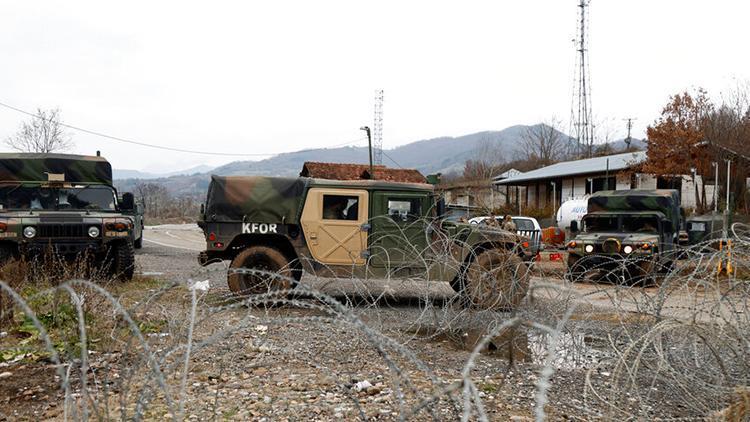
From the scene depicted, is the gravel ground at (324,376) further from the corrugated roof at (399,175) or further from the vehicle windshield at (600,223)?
the corrugated roof at (399,175)

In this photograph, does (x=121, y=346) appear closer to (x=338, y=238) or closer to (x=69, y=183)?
(x=338, y=238)

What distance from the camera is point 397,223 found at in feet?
25.8

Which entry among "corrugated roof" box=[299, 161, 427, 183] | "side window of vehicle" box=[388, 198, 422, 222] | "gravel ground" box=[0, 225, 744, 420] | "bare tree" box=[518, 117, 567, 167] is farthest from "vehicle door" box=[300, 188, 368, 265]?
"bare tree" box=[518, 117, 567, 167]

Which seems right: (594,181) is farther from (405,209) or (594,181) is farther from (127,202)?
(127,202)

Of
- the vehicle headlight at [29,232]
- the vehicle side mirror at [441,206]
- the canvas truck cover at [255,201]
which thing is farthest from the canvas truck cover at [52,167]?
the vehicle side mirror at [441,206]

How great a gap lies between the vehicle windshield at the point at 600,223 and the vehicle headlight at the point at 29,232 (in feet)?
34.4

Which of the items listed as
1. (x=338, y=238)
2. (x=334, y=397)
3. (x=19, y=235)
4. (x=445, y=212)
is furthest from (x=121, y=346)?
(x=445, y=212)

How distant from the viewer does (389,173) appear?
2567 centimetres

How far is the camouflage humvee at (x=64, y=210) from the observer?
8.57m

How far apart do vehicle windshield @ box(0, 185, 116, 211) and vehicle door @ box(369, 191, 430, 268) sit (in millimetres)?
5071

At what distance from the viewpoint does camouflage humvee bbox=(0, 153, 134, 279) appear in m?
8.57

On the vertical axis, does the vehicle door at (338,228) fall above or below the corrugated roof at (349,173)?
below

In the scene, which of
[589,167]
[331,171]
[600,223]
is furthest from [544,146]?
[600,223]

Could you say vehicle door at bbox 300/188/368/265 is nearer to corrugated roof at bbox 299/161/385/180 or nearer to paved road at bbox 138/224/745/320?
paved road at bbox 138/224/745/320
